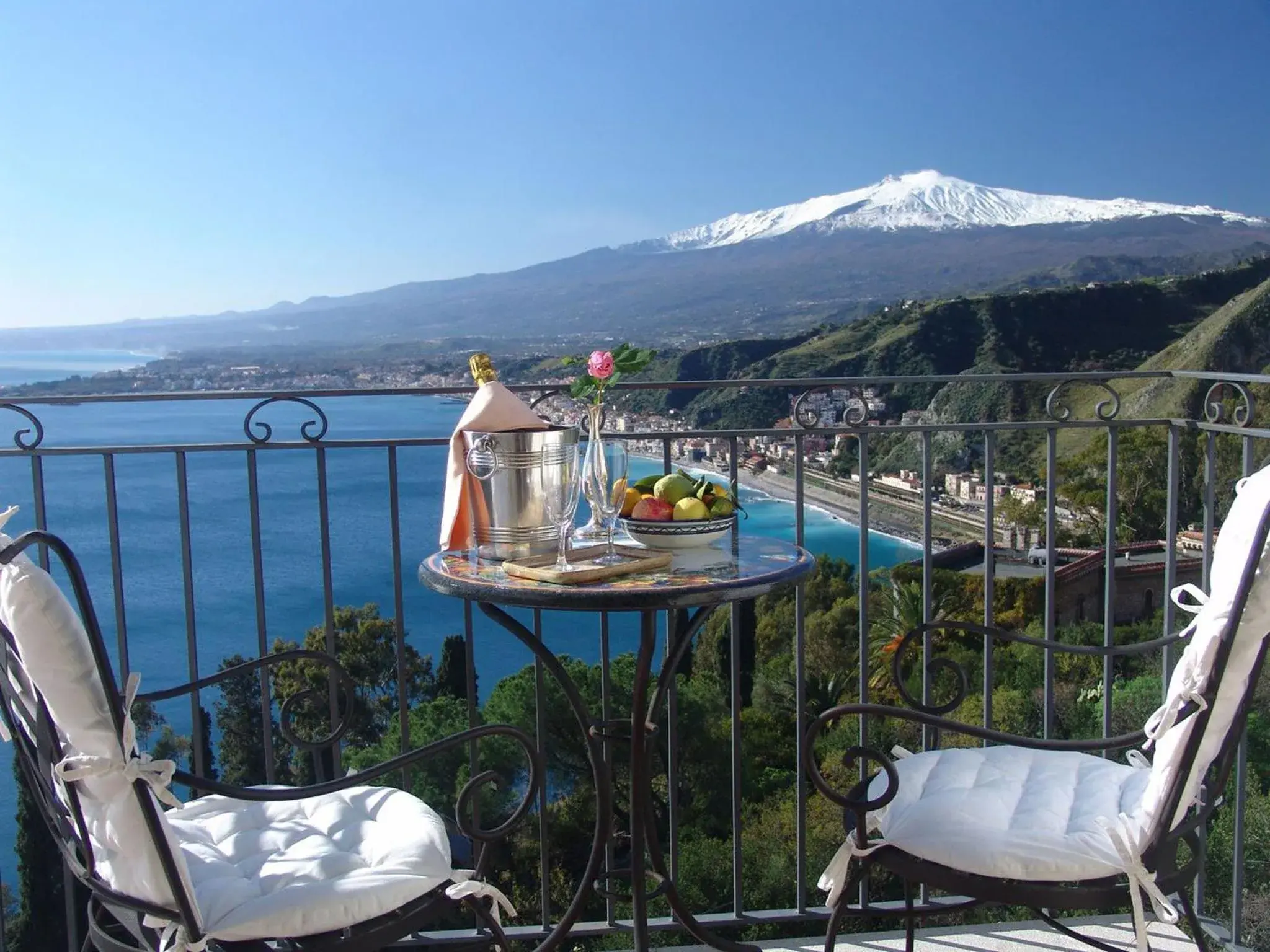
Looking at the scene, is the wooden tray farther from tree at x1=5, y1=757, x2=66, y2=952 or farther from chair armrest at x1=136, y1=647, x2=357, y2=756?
tree at x1=5, y1=757, x2=66, y2=952

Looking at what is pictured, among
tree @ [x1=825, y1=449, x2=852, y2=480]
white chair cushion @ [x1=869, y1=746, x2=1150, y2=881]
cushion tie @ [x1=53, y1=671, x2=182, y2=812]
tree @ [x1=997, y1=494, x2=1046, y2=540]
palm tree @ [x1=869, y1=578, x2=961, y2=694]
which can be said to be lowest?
palm tree @ [x1=869, y1=578, x2=961, y2=694]

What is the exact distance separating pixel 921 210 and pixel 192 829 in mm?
52468

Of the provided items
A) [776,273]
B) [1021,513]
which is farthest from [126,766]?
[776,273]

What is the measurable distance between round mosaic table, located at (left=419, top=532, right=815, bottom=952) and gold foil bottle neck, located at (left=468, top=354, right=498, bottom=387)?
361 mm

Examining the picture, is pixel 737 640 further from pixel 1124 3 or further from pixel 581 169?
pixel 1124 3

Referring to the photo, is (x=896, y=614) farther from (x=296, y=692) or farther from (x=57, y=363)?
(x=296, y=692)

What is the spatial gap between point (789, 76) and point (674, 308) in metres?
23.2

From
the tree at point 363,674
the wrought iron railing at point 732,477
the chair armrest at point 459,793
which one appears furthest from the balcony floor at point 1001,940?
the tree at point 363,674

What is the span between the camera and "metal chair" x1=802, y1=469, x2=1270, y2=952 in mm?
1366

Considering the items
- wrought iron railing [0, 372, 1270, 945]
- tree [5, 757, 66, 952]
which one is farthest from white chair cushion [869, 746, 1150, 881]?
tree [5, 757, 66, 952]

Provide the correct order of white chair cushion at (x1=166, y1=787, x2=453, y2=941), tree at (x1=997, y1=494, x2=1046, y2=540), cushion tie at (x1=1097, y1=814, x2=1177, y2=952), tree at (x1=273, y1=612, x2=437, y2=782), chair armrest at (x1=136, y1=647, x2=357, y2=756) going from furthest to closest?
1. tree at (x1=997, y1=494, x2=1046, y2=540)
2. tree at (x1=273, y1=612, x2=437, y2=782)
3. chair armrest at (x1=136, y1=647, x2=357, y2=756)
4. cushion tie at (x1=1097, y1=814, x2=1177, y2=952)
5. white chair cushion at (x1=166, y1=787, x2=453, y2=941)

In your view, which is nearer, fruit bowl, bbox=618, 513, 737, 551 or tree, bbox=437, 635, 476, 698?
fruit bowl, bbox=618, 513, 737, 551

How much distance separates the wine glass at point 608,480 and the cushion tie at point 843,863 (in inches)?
24.9

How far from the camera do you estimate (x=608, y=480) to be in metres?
1.82
